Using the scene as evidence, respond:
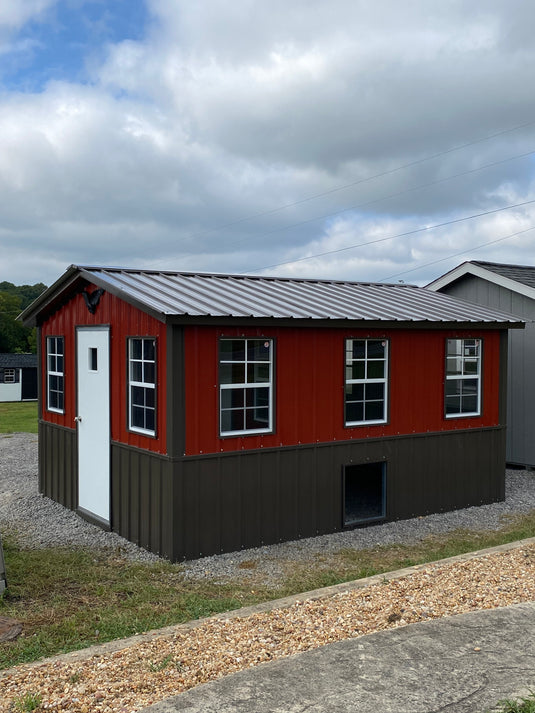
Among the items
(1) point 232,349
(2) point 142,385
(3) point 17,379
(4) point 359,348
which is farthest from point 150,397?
(3) point 17,379

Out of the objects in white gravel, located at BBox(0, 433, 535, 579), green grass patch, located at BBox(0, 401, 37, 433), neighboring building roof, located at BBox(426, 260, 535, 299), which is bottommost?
green grass patch, located at BBox(0, 401, 37, 433)

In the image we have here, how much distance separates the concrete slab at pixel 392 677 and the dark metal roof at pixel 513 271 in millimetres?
10485

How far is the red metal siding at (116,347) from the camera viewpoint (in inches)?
353

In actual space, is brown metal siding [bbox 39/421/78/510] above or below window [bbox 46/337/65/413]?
below

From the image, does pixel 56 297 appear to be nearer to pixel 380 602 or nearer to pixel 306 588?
pixel 306 588

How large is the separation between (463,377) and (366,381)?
2.17 meters

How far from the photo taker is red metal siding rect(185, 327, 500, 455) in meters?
8.88

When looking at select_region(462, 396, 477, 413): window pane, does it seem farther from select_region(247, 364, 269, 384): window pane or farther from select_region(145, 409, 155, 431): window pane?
select_region(145, 409, 155, 431): window pane

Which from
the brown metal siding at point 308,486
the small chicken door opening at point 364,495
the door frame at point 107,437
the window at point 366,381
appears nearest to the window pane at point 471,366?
the brown metal siding at point 308,486

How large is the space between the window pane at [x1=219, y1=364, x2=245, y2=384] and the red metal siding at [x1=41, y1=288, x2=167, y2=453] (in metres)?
0.81

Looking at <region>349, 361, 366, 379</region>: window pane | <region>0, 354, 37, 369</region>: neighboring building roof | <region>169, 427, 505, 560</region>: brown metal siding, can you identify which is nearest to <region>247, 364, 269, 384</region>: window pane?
<region>169, 427, 505, 560</region>: brown metal siding

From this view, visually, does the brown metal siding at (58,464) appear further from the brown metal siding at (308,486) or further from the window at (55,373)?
the brown metal siding at (308,486)

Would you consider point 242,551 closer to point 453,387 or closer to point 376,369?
point 376,369

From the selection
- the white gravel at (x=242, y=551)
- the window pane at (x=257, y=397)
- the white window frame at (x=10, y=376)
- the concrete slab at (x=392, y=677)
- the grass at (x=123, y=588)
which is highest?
the window pane at (x=257, y=397)
